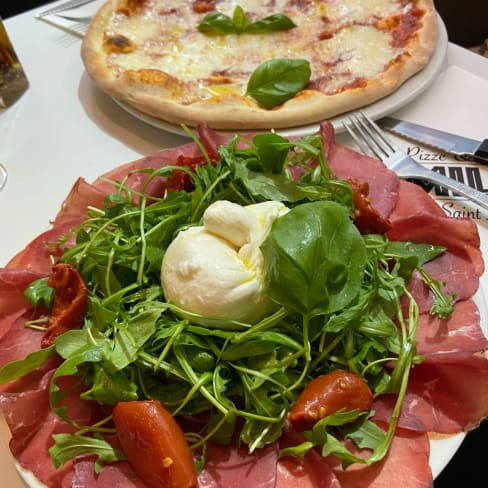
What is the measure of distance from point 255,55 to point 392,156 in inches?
31.2

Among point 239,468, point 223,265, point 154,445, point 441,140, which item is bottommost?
point 441,140

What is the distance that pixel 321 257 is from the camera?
3.27 ft

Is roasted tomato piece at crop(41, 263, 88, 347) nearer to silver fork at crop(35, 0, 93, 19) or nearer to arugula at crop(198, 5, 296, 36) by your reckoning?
arugula at crop(198, 5, 296, 36)

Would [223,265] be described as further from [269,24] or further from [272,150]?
[269,24]

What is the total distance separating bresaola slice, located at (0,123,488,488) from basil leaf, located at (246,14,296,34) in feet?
3.93

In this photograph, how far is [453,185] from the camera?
62.6 inches

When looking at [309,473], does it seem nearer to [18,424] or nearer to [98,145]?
[18,424]

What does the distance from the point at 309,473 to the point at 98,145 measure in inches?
56.4

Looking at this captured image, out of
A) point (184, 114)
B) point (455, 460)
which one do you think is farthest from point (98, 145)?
point (455, 460)

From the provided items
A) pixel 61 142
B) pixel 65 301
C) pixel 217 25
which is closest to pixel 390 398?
pixel 65 301

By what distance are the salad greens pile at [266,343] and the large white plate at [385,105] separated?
0.75 m

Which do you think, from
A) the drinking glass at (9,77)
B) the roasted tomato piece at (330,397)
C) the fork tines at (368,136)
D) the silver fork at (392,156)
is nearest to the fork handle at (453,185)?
the silver fork at (392,156)

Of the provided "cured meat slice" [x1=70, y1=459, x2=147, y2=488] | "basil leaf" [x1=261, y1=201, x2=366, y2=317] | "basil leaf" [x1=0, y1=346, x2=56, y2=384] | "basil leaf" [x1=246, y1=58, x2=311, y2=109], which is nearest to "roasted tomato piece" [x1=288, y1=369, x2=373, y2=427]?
"basil leaf" [x1=261, y1=201, x2=366, y2=317]

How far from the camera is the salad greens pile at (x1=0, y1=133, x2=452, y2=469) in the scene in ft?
3.26
